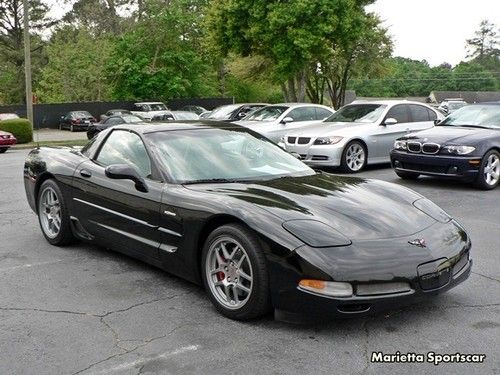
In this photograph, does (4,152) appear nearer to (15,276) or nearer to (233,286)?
(15,276)

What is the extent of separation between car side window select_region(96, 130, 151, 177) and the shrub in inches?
835

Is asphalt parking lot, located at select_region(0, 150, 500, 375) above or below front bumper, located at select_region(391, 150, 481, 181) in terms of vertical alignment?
below

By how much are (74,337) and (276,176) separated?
2082mm

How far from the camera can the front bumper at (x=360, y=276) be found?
3541 mm

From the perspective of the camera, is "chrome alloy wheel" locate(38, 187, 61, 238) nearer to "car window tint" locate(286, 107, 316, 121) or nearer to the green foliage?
"car window tint" locate(286, 107, 316, 121)

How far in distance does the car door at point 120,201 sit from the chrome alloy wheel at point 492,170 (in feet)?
21.2

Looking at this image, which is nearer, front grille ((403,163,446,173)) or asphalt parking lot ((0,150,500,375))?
asphalt parking lot ((0,150,500,375))

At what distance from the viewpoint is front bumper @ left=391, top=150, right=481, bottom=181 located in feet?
30.4

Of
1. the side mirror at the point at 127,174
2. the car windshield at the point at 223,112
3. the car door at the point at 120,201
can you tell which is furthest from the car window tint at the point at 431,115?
the side mirror at the point at 127,174

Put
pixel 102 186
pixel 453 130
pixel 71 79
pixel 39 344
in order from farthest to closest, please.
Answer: pixel 71 79, pixel 453 130, pixel 102 186, pixel 39 344

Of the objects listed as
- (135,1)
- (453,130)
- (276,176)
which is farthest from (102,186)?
(135,1)

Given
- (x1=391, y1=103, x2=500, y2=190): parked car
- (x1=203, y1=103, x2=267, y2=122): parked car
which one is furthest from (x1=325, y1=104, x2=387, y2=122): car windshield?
(x1=203, y1=103, x2=267, y2=122): parked car

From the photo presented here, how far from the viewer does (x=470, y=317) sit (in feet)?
13.1

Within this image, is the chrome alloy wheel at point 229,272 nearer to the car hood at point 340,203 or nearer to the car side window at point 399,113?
the car hood at point 340,203
